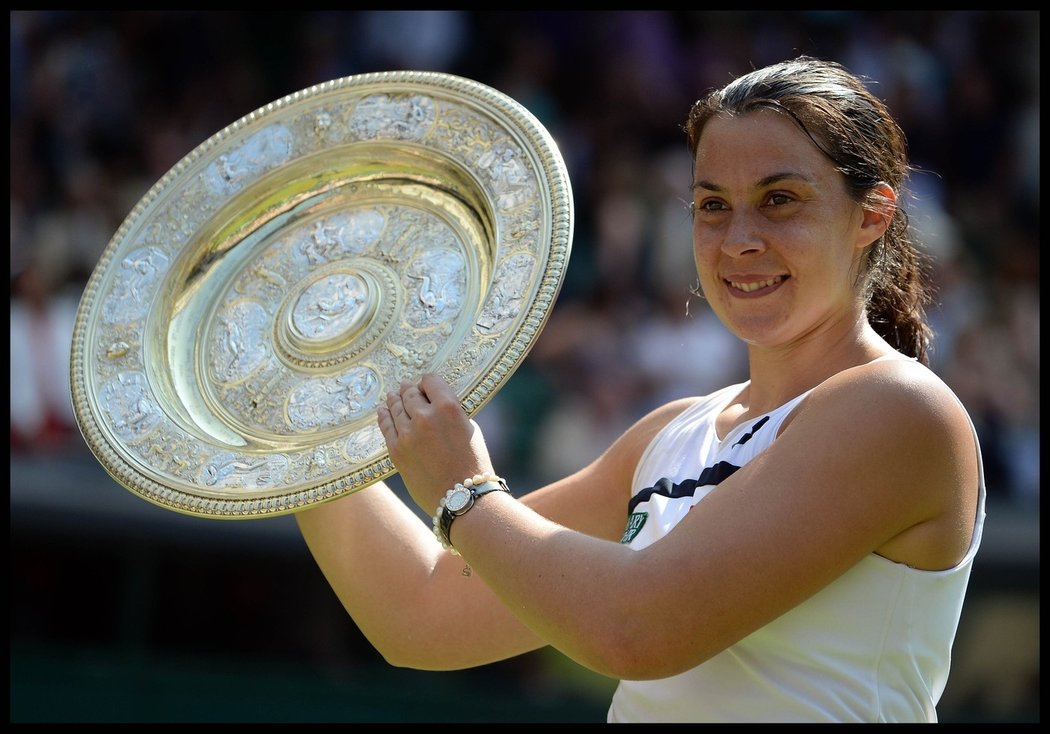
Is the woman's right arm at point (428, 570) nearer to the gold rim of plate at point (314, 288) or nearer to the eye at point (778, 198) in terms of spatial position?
the gold rim of plate at point (314, 288)

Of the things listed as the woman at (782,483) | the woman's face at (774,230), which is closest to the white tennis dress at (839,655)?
the woman at (782,483)

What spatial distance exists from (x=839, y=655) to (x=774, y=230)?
1.86 feet

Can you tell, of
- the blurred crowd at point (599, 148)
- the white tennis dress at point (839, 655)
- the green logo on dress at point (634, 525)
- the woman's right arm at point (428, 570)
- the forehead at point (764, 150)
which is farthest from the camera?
the blurred crowd at point (599, 148)

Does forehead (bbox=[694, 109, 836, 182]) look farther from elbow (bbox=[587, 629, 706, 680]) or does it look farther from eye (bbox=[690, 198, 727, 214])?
elbow (bbox=[587, 629, 706, 680])

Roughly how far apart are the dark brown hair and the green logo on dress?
455 mm

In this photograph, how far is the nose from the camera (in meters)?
1.92

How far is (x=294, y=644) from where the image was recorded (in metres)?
6.27

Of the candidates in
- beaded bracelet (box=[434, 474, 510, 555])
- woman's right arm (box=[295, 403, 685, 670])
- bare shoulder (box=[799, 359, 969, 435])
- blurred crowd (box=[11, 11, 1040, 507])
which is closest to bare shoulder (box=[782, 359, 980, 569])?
bare shoulder (box=[799, 359, 969, 435])

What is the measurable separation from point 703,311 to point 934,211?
1372 millimetres

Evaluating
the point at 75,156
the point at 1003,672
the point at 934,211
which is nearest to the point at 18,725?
the point at 75,156

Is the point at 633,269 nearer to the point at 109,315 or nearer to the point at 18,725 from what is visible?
the point at 18,725

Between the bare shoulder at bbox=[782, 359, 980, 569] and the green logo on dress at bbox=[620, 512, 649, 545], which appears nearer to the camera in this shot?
the bare shoulder at bbox=[782, 359, 980, 569]

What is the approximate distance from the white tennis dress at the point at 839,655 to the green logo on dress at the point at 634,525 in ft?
0.27

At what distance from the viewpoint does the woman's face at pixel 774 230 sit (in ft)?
6.30
